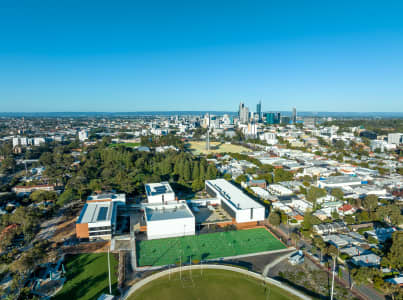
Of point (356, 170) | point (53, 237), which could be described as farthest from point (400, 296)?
point (356, 170)

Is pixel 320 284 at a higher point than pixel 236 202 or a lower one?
lower

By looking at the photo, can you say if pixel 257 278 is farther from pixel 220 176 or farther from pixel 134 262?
pixel 220 176

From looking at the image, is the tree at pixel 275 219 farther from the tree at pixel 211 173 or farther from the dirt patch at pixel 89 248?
the tree at pixel 211 173

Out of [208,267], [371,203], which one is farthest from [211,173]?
[208,267]

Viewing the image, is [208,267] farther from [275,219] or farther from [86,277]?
[275,219]

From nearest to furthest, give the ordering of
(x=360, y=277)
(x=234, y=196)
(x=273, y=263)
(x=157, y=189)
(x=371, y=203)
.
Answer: (x=360, y=277) < (x=273, y=263) < (x=371, y=203) < (x=234, y=196) < (x=157, y=189)

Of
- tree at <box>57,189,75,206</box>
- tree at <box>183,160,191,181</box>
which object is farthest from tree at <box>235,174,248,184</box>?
tree at <box>57,189,75,206</box>

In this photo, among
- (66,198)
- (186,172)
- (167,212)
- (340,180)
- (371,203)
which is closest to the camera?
(167,212)

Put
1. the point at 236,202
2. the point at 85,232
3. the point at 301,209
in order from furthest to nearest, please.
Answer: the point at 301,209
the point at 236,202
the point at 85,232
